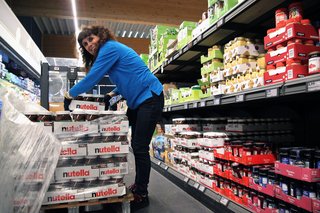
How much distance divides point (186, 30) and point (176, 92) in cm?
76

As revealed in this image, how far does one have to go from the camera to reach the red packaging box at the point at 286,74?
54.7 inches

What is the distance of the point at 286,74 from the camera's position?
144 cm

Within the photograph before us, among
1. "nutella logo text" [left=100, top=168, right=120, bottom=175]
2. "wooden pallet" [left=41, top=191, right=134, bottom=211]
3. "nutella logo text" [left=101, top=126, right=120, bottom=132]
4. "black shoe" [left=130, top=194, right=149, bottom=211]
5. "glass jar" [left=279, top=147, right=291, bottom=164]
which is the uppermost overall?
"nutella logo text" [left=101, top=126, right=120, bottom=132]

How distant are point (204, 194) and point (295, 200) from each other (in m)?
0.91

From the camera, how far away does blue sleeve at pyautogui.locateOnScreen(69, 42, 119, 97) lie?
1891 millimetres

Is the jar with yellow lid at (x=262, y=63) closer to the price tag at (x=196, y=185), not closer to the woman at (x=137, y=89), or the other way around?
the woman at (x=137, y=89)

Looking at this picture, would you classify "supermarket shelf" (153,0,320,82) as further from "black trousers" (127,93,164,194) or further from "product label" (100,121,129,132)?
"product label" (100,121,129,132)

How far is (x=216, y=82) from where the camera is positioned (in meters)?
2.25

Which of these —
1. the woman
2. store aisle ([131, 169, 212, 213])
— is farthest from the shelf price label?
store aisle ([131, 169, 212, 213])

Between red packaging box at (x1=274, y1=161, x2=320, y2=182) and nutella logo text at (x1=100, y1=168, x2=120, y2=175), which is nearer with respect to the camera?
red packaging box at (x1=274, y1=161, x2=320, y2=182)

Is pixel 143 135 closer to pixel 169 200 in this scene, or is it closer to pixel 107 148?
pixel 107 148

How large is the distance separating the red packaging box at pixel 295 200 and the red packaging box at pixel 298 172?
100 millimetres

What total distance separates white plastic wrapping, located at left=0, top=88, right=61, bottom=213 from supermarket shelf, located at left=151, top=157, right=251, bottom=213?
1210mm

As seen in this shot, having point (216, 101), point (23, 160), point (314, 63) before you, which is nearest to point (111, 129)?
point (23, 160)
